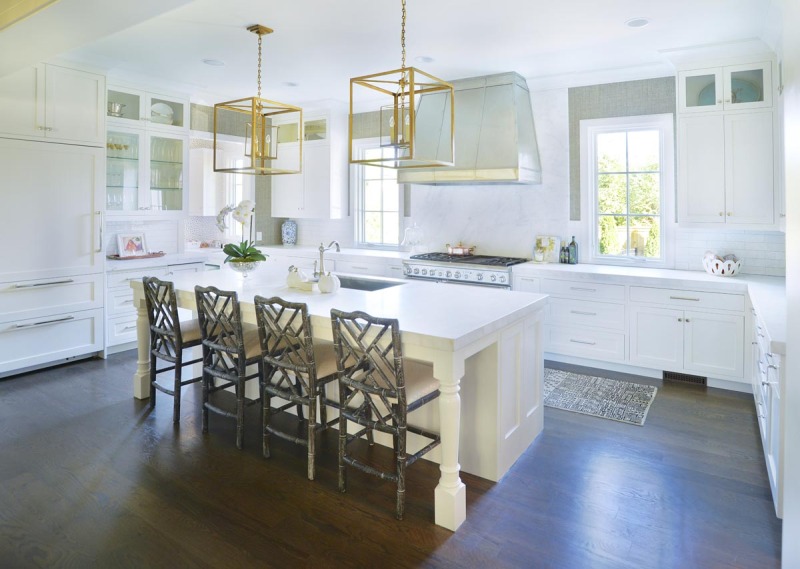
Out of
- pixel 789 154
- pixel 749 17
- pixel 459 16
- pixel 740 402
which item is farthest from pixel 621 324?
pixel 789 154

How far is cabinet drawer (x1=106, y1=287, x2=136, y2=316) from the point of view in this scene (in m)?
5.08

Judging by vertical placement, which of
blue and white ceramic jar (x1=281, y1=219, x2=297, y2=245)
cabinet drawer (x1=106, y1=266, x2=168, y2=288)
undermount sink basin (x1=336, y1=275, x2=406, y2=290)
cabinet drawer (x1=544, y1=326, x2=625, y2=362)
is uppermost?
blue and white ceramic jar (x1=281, y1=219, x2=297, y2=245)

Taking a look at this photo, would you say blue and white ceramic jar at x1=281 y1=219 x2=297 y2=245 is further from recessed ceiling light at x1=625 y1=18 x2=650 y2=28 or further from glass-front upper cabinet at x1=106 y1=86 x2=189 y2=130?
recessed ceiling light at x1=625 y1=18 x2=650 y2=28

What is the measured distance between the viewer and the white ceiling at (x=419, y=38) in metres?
3.54

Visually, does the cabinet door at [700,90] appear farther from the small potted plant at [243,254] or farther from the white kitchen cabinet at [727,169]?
the small potted plant at [243,254]

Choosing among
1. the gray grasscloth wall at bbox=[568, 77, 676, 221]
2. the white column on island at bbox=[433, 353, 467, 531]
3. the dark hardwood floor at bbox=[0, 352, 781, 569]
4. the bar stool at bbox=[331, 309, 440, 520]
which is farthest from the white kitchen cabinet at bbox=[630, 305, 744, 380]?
the white column on island at bbox=[433, 353, 467, 531]

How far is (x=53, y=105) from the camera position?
4520mm

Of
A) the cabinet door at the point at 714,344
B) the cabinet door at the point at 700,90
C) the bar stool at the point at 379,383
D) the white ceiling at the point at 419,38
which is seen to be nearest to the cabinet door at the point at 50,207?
the white ceiling at the point at 419,38

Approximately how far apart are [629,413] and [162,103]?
5311 millimetres

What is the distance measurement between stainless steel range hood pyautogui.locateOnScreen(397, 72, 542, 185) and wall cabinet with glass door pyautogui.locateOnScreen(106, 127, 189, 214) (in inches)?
99.8

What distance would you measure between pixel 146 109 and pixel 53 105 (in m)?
0.99

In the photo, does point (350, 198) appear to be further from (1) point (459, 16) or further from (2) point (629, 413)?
(2) point (629, 413)

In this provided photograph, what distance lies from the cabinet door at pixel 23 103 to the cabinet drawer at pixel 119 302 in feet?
4.98

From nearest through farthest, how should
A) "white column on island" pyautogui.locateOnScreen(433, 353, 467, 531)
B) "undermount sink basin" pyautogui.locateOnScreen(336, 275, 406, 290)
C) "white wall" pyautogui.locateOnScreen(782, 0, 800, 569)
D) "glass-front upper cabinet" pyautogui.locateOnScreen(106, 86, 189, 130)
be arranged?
"white wall" pyautogui.locateOnScreen(782, 0, 800, 569), "white column on island" pyautogui.locateOnScreen(433, 353, 467, 531), "undermount sink basin" pyautogui.locateOnScreen(336, 275, 406, 290), "glass-front upper cabinet" pyautogui.locateOnScreen(106, 86, 189, 130)
